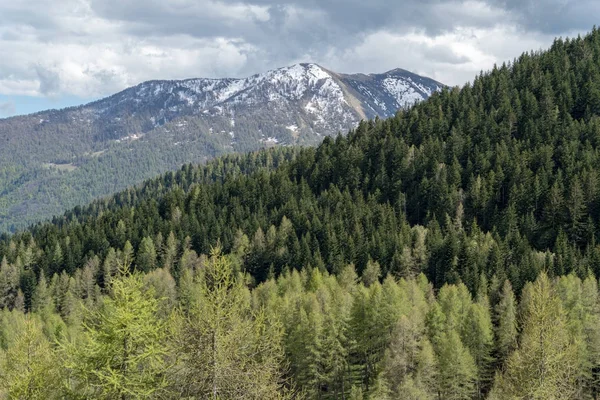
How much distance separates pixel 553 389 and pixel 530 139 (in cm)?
14104

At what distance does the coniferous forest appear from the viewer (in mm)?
24828

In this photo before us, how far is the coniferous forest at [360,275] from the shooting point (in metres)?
24.8

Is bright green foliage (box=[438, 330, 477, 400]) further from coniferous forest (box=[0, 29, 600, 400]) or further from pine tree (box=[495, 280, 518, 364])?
pine tree (box=[495, 280, 518, 364])

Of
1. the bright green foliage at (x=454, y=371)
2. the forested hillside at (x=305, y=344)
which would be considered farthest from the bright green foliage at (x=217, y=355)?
the bright green foliage at (x=454, y=371)

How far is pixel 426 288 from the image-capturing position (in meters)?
93.8

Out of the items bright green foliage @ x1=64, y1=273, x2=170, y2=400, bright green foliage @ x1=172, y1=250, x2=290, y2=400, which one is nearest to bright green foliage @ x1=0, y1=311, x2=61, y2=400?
bright green foliage @ x1=64, y1=273, x2=170, y2=400

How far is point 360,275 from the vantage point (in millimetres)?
124562

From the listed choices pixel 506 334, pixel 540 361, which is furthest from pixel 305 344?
pixel 540 361

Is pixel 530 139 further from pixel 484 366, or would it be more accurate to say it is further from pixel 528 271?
pixel 484 366

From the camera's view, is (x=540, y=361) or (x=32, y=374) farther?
(x=540, y=361)

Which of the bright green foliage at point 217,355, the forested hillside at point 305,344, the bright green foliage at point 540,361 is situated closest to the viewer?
the bright green foliage at point 217,355

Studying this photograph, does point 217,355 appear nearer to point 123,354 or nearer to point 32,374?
point 123,354

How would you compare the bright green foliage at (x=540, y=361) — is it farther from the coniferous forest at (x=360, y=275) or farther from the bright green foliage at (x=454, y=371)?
the bright green foliage at (x=454, y=371)

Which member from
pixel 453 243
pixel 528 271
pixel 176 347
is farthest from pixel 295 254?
pixel 176 347
